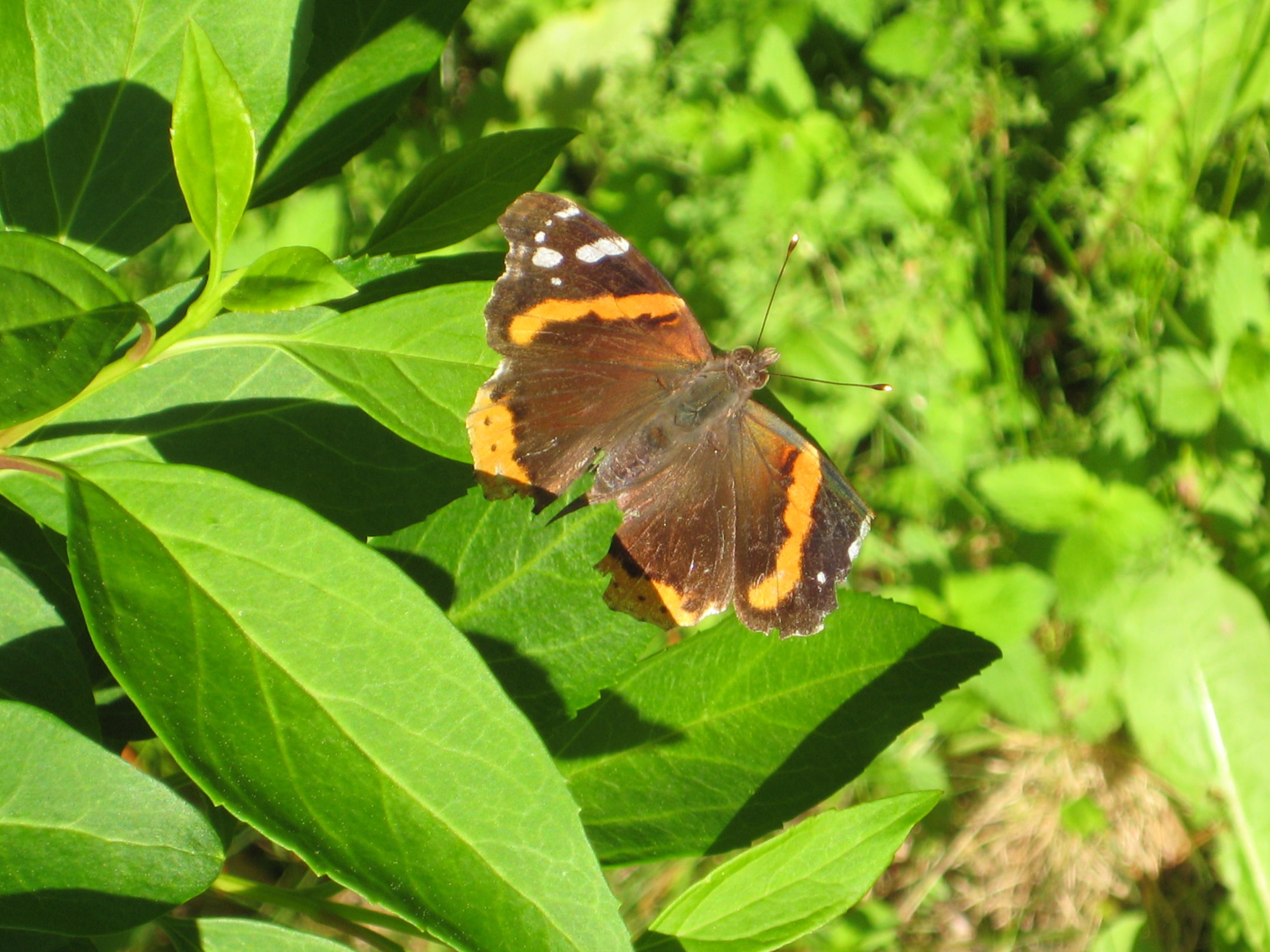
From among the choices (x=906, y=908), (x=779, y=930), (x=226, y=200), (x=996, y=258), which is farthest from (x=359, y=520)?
(x=996, y=258)

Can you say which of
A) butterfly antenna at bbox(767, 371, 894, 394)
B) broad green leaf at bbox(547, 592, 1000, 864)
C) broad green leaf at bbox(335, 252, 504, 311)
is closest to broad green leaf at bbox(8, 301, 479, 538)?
broad green leaf at bbox(335, 252, 504, 311)

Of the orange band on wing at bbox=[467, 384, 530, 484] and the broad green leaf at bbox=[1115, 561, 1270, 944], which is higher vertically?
the orange band on wing at bbox=[467, 384, 530, 484]

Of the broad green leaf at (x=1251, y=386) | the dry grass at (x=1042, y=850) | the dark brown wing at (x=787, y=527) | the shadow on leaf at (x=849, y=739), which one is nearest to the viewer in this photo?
the shadow on leaf at (x=849, y=739)

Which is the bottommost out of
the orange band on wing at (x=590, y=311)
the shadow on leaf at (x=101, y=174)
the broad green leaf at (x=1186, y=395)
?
the broad green leaf at (x=1186, y=395)

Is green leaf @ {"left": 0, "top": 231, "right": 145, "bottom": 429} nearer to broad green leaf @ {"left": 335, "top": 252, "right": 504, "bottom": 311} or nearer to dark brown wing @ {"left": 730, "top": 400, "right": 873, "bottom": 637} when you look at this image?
broad green leaf @ {"left": 335, "top": 252, "right": 504, "bottom": 311}

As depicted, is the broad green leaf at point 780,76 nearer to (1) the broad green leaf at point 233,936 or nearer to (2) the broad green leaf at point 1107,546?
(2) the broad green leaf at point 1107,546

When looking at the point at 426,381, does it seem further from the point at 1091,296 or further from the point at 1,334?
the point at 1091,296

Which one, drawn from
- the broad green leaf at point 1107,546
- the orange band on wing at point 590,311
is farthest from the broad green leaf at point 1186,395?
the orange band on wing at point 590,311
